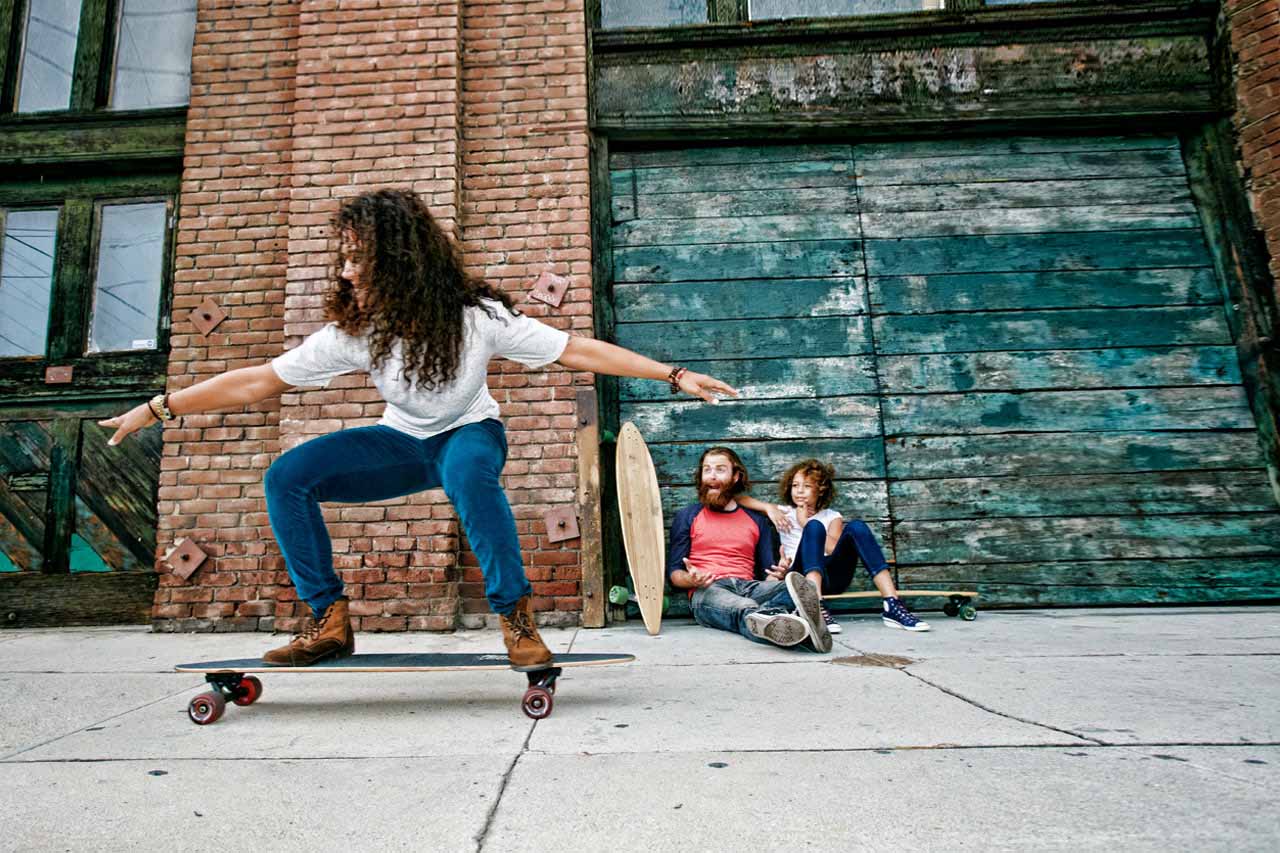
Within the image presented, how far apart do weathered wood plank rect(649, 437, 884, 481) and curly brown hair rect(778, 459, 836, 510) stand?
102 mm

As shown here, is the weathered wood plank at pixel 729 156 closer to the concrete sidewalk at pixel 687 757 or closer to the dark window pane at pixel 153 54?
the dark window pane at pixel 153 54

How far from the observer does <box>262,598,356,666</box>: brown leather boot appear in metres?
2.18

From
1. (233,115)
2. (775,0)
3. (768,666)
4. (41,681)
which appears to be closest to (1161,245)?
(775,0)

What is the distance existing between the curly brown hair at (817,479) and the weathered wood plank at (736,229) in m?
1.53

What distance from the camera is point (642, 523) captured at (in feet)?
13.1

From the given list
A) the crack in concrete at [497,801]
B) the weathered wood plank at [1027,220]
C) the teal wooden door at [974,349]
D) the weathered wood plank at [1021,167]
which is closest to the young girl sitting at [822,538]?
the teal wooden door at [974,349]

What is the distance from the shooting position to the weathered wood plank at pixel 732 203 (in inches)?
195

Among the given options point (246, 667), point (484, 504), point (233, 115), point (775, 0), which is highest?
point (775, 0)

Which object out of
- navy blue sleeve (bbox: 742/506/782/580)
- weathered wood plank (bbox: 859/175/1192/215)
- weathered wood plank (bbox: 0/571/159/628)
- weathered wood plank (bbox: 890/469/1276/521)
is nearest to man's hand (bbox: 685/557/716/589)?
navy blue sleeve (bbox: 742/506/782/580)

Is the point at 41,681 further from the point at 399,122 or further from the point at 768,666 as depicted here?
the point at 399,122

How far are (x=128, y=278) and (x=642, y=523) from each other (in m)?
3.86

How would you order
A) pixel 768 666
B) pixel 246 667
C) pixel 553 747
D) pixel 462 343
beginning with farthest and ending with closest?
pixel 768 666
pixel 462 343
pixel 246 667
pixel 553 747

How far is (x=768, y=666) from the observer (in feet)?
9.10

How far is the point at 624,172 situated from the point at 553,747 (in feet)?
13.3
